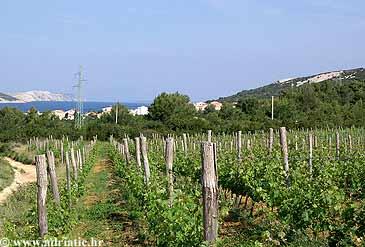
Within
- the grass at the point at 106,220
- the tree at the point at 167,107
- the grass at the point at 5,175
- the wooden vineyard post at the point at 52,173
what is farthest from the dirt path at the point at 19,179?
the tree at the point at 167,107

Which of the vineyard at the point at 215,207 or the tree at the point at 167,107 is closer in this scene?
the vineyard at the point at 215,207

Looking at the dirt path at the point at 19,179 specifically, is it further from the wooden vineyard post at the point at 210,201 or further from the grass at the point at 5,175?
the wooden vineyard post at the point at 210,201

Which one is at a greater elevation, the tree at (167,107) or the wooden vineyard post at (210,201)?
the tree at (167,107)

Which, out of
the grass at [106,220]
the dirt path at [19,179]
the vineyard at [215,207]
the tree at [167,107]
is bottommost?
the dirt path at [19,179]

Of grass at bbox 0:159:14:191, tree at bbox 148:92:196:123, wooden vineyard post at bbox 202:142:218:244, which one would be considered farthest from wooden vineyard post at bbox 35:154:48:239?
tree at bbox 148:92:196:123

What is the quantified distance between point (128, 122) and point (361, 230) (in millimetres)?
55302

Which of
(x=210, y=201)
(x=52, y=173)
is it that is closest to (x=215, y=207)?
(x=210, y=201)

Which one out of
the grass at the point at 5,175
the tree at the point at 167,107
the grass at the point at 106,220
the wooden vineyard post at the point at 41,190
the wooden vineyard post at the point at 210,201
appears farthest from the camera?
the tree at the point at 167,107

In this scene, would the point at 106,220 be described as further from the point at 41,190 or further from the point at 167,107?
the point at 167,107

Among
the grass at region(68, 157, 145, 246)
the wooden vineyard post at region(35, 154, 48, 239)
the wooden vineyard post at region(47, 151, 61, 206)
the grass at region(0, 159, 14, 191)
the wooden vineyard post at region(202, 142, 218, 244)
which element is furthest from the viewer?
the grass at region(0, 159, 14, 191)

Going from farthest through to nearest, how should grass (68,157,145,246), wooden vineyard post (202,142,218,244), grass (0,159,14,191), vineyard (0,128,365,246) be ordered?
grass (0,159,14,191) → grass (68,157,145,246) → vineyard (0,128,365,246) → wooden vineyard post (202,142,218,244)

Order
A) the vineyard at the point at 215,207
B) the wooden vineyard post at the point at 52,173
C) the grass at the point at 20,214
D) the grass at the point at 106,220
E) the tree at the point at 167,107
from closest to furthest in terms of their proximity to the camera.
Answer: the vineyard at the point at 215,207, the grass at the point at 20,214, the wooden vineyard post at the point at 52,173, the grass at the point at 106,220, the tree at the point at 167,107

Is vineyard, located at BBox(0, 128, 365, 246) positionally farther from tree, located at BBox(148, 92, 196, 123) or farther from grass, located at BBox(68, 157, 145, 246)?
tree, located at BBox(148, 92, 196, 123)

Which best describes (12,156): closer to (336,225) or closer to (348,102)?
(336,225)
